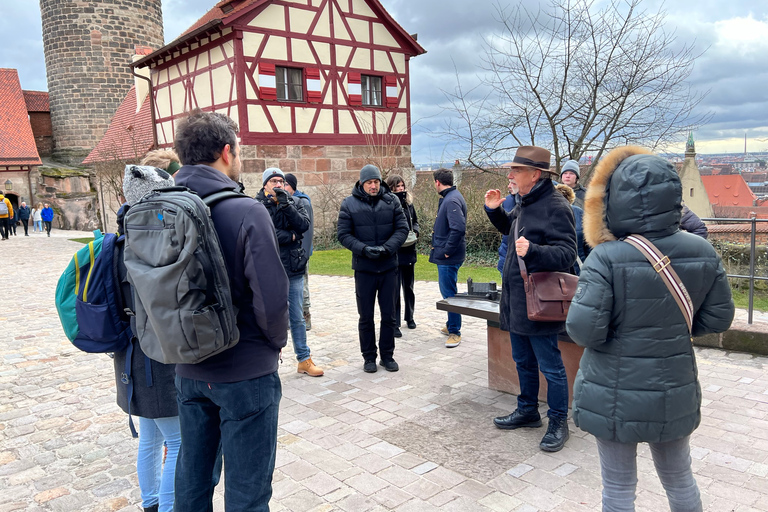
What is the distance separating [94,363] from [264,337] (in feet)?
15.8

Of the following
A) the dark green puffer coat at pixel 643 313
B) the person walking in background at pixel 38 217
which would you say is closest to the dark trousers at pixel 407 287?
the dark green puffer coat at pixel 643 313

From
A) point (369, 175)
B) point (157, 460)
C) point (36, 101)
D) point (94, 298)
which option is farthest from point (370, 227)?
point (36, 101)

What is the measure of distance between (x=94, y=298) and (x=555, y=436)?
109 inches

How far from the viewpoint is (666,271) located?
227cm

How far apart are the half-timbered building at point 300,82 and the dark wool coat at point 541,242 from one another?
14007mm

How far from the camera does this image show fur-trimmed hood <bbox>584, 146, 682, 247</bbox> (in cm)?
227

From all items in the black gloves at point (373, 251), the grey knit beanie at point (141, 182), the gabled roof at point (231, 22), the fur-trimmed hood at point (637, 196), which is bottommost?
the black gloves at point (373, 251)

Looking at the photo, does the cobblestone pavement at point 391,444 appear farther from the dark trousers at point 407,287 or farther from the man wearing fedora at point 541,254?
the dark trousers at point 407,287

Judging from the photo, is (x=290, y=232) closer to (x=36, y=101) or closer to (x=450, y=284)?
(x=450, y=284)

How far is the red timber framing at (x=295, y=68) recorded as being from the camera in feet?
54.2

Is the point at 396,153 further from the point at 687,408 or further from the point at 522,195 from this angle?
the point at 687,408

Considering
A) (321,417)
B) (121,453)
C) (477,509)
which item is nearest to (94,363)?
(121,453)

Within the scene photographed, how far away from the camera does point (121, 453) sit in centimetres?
399

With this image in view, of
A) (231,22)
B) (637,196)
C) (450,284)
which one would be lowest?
(450,284)
